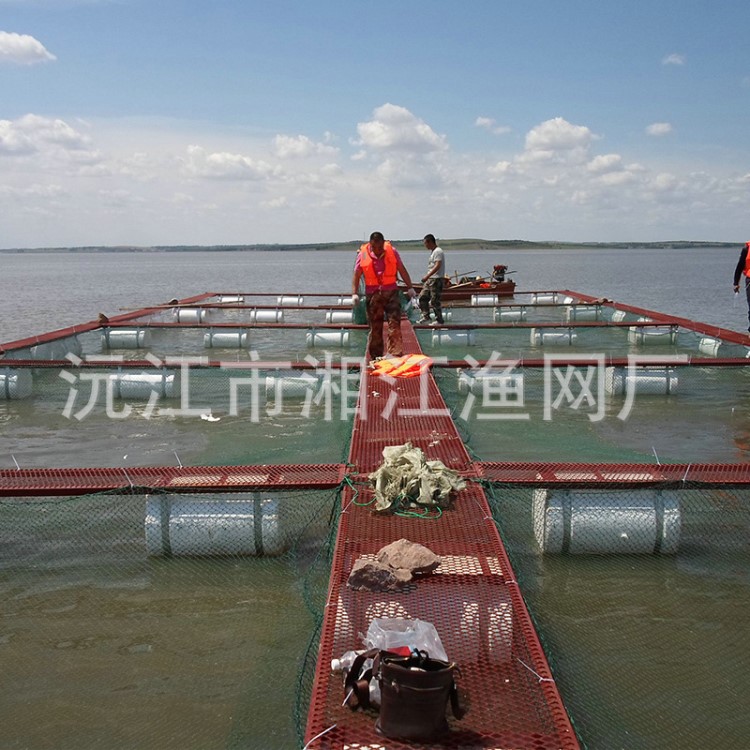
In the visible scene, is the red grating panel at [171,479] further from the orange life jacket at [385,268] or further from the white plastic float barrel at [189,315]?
the white plastic float barrel at [189,315]

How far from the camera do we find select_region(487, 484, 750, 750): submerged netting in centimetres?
354

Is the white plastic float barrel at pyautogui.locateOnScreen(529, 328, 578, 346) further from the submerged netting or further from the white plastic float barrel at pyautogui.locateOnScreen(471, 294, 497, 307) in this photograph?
the submerged netting

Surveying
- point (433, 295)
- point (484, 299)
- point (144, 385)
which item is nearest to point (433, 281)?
point (433, 295)

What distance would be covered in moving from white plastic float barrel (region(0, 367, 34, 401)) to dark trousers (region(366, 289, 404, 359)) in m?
5.16

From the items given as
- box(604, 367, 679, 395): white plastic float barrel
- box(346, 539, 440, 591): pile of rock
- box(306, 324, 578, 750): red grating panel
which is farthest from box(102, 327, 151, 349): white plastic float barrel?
box(346, 539, 440, 591): pile of rock

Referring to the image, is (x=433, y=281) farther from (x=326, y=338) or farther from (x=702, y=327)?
(x=702, y=327)

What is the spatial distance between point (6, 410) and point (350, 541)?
7.61 m

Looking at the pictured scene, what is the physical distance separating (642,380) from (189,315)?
13.0 meters

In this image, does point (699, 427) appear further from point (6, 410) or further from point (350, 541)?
point (6, 410)

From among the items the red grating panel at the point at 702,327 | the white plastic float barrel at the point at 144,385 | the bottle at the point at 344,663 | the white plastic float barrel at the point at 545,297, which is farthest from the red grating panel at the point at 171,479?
the white plastic float barrel at the point at 545,297

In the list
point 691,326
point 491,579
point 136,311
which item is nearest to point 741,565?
point 491,579

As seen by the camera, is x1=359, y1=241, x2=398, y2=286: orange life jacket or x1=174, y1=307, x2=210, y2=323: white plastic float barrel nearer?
x1=359, y1=241, x2=398, y2=286: orange life jacket

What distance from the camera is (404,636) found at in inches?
123

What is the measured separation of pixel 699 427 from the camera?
896cm
